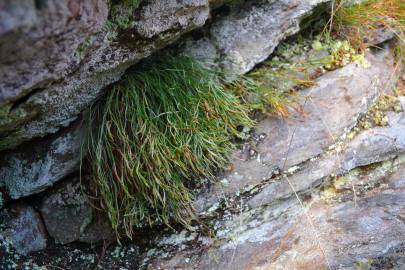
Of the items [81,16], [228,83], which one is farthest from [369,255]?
[81,16]

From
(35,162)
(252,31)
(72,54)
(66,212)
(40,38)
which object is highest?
(40,38)

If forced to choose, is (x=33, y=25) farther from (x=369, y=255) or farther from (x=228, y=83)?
(x=369, y=255)

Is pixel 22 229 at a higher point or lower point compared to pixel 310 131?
higher

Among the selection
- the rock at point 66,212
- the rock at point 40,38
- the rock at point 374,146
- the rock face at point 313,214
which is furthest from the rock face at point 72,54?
the rock at point 374,146

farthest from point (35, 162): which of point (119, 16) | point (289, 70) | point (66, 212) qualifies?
point (289, 70)

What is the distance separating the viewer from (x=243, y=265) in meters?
2.48

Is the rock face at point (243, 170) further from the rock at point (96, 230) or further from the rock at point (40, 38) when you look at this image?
the rock at point (40, 38)

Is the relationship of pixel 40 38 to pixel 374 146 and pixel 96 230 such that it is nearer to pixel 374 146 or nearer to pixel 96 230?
pixel 96 230

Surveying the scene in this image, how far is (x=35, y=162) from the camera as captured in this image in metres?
2.63

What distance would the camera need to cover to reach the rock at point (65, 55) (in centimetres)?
172

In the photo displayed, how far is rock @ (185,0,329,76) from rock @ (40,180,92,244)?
1.15m

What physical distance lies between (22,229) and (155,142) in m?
0.96

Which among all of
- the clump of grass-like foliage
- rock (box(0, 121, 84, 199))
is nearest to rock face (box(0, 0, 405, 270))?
rock (box(0, 121, 84, 199))

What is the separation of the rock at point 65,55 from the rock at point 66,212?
1.31ft
